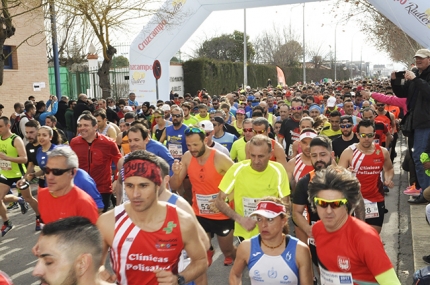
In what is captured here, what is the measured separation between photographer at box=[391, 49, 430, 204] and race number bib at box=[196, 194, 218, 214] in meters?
3.04

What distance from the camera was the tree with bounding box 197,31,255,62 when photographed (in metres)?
47.5

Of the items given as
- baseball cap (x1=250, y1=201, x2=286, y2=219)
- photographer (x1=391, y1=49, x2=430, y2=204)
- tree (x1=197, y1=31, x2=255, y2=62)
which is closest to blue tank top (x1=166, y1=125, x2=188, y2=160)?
photographer (x1=391, y1=49, x2=430, y2=204)

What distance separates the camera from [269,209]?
375 cm

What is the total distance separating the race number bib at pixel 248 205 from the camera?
5.12 metres

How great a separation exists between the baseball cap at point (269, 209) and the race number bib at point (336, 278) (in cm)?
50

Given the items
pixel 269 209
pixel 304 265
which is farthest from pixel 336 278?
pixel 269 209

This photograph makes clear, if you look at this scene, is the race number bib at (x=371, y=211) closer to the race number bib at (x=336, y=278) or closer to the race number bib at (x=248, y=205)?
the race number bib at (x=248, y=205)

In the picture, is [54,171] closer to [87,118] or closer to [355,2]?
[87,118]

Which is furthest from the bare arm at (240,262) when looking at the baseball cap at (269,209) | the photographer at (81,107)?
the photographer at (81,107)

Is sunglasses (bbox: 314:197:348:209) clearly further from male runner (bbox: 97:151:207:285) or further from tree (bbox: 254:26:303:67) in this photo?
tree (bbox: 254:26:303:67)

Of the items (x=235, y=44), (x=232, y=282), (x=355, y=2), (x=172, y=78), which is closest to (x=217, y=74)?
(x=172, y=78)

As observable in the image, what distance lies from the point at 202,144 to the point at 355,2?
11758 millimetres

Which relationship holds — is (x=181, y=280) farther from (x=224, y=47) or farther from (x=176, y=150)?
(x=224, y=47)

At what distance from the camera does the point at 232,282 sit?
3.74m
